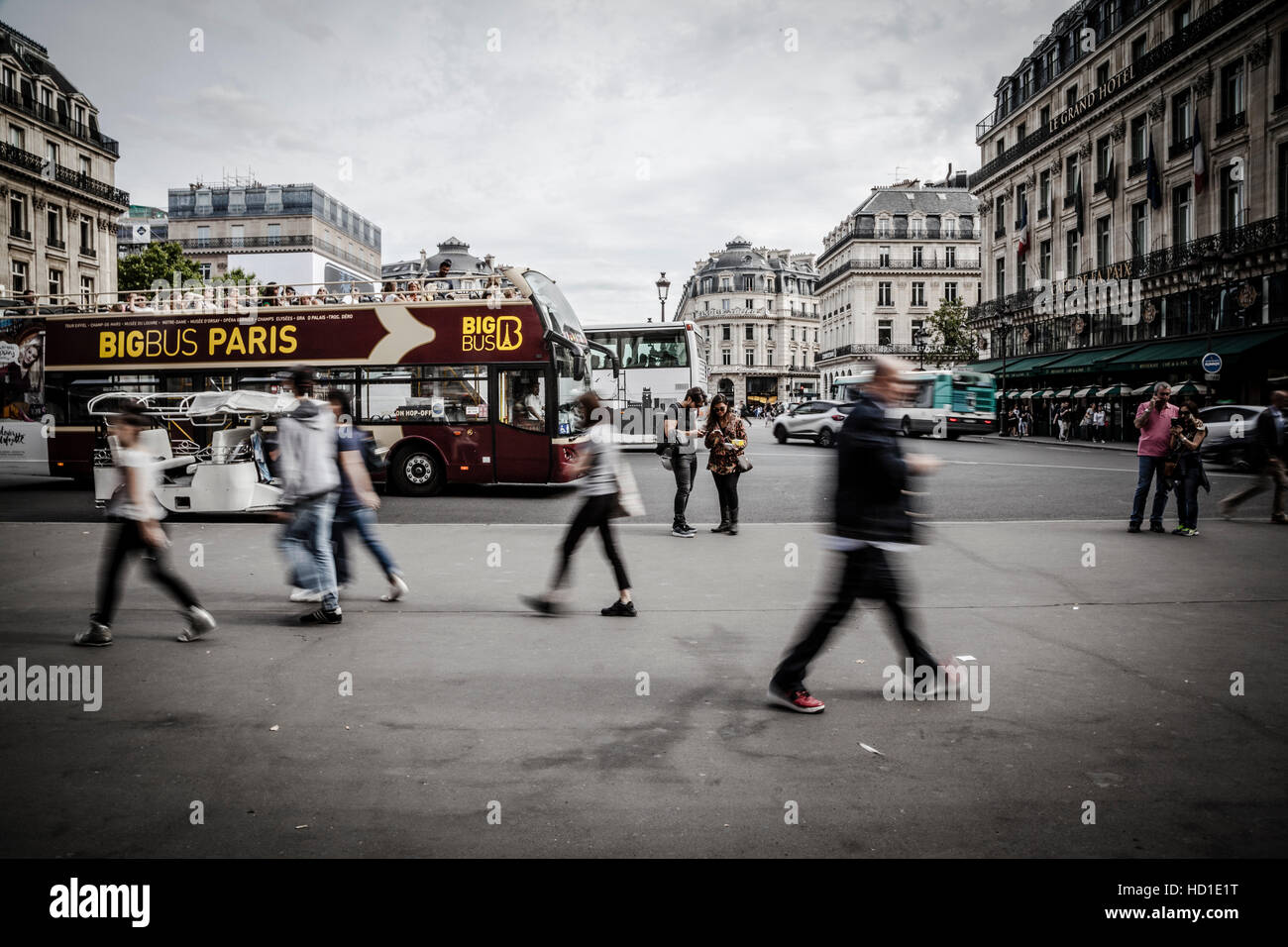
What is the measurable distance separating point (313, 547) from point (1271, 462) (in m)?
12.3

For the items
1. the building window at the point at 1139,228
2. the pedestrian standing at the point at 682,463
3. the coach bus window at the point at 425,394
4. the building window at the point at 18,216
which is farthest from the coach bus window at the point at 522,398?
the building window at the point at 18,216

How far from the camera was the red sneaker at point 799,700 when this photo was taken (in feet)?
Result: 15.7

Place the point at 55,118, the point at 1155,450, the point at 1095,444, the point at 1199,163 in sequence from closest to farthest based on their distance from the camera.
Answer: the point at 1155,450
the point at 1199,163
the point at 1095,444
the point at 55,118

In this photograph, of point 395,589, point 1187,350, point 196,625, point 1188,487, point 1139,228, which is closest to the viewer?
point 196,625

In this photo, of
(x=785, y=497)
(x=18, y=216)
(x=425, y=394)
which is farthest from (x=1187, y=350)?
(x=18, y=216)

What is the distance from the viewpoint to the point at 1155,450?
11.4 metres

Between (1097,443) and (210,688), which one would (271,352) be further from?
(1097,443)

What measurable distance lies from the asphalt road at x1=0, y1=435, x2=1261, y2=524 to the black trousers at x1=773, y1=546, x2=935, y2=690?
4415mm

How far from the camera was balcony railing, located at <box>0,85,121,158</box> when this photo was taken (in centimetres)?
4503

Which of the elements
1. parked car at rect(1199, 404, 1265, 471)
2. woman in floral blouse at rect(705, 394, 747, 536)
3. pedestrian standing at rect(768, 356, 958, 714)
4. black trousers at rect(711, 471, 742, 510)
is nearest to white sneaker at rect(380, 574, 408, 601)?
pedestrian standing at rect(768, 356, 958, 714)

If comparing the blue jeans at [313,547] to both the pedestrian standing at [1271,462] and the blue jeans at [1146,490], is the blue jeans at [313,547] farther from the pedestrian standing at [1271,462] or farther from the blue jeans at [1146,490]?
the pedestrian standing at [1271,462]

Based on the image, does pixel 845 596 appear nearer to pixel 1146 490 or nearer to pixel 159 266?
pixel 1146 490

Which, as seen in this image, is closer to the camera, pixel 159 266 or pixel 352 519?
pixel 352 519
